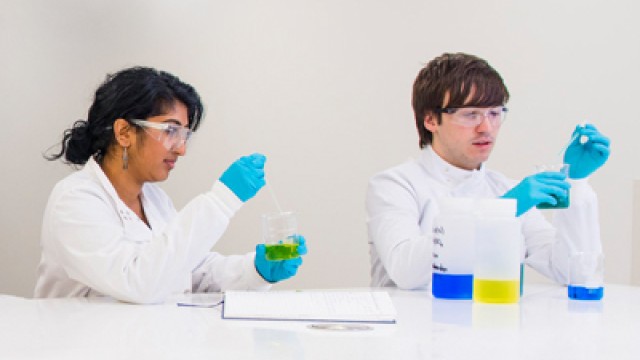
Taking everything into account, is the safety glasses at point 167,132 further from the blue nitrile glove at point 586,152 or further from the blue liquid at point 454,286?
the blue nitrile glove at point 586,152

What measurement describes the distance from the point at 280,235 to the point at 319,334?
1.90 ft

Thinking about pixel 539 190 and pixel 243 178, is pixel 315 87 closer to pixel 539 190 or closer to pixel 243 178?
pixel 243 178

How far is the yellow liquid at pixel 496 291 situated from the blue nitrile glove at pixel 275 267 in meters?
0.55

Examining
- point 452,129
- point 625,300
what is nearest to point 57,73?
point 452,129

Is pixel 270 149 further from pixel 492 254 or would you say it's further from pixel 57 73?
pixel 492 254

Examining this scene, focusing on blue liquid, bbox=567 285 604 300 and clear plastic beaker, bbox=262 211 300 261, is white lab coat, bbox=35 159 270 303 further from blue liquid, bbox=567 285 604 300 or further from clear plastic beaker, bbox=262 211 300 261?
blue liquid, bbox=567 285 604 300

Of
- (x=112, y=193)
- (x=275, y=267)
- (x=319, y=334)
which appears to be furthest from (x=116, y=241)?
(x=319, y=334)

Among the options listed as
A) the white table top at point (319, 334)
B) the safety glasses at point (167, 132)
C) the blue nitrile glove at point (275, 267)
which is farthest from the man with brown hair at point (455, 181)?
the safety glasses at point (167, 132)

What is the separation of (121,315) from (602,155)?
140 cm

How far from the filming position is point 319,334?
137 centimetres

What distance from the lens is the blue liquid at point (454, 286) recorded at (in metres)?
1.89

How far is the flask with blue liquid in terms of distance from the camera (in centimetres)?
184

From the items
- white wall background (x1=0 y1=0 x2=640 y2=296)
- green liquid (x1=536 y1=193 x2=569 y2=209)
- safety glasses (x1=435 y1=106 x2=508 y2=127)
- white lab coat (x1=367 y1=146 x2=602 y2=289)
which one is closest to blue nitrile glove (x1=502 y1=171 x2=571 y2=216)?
green liquid (x1=536 y1=193 x2=569 y2=209)

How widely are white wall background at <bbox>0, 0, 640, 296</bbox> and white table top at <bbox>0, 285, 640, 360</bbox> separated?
1.45m
